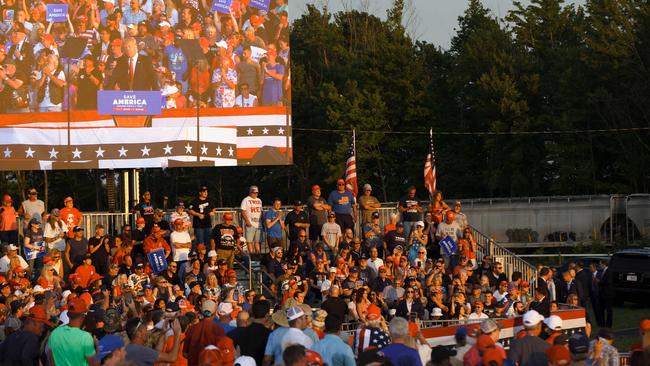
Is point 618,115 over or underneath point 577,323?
over

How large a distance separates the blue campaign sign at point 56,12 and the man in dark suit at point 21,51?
63cm

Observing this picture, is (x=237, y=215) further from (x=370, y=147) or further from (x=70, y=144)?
(x=370, y=147)

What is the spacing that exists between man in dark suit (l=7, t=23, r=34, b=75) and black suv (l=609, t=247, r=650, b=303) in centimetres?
1345

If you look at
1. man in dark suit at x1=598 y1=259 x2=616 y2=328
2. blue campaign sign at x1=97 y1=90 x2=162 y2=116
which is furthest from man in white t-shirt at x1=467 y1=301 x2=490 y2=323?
blue campaign sign at x1=97 y1=90 x2=162 y2=116

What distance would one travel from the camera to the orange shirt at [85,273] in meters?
23.4

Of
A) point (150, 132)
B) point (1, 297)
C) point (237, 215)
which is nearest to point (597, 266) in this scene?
point (237, 215)

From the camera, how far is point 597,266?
2711cm

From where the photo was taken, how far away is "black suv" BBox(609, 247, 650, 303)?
2850 centimetres

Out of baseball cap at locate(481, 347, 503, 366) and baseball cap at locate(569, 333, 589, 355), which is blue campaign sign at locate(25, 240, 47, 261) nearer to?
baseball cap at locate(481, 347, 503, 366)

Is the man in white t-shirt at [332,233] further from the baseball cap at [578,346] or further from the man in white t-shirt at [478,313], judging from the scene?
the baseball cap at [578,346]

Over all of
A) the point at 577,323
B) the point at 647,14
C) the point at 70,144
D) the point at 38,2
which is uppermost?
the point at 647,14

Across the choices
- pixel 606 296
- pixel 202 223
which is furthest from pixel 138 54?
pixel 606 296

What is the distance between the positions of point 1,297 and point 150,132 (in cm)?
821

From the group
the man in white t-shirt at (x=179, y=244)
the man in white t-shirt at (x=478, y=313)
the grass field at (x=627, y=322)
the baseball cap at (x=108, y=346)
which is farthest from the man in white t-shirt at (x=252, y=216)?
the baseball cap at (x=108, y=346)
